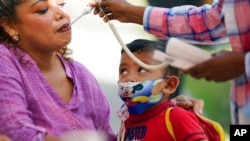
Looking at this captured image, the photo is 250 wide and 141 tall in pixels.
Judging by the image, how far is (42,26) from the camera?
3.64ft

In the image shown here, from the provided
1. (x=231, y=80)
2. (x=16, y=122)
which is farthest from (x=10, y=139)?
(x=231, y=80)

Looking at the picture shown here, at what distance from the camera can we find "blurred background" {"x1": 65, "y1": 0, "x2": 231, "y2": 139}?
3.96ft

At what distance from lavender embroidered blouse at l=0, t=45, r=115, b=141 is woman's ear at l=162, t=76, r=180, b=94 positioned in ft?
0.44

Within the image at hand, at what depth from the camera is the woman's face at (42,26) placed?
110cm

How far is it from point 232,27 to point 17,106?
0.42 m

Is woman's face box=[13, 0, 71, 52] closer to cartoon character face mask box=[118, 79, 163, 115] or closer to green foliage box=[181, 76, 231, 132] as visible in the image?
cartoon character face mask box=[118, 79, 163, 115]

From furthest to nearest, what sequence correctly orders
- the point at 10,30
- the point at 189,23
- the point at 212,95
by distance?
the point at 212,95
the point at 10,30
the point at 189,23

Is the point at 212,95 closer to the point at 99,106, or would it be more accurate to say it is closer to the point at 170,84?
the point at 170,84

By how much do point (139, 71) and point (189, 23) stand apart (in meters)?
0.16

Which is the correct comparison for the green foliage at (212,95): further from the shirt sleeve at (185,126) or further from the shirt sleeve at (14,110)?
the shirt sleeve at (14,110)

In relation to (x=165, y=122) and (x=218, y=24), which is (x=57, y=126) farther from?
(x=218, y=24)

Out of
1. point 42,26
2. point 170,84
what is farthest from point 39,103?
point 170,84

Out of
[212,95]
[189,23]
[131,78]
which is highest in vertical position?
[189,23]

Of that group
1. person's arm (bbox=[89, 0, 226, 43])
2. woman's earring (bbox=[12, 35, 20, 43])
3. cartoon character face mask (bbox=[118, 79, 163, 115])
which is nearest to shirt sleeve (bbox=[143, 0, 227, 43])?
person's arm (bbox=[89, 0, 226, 43])
